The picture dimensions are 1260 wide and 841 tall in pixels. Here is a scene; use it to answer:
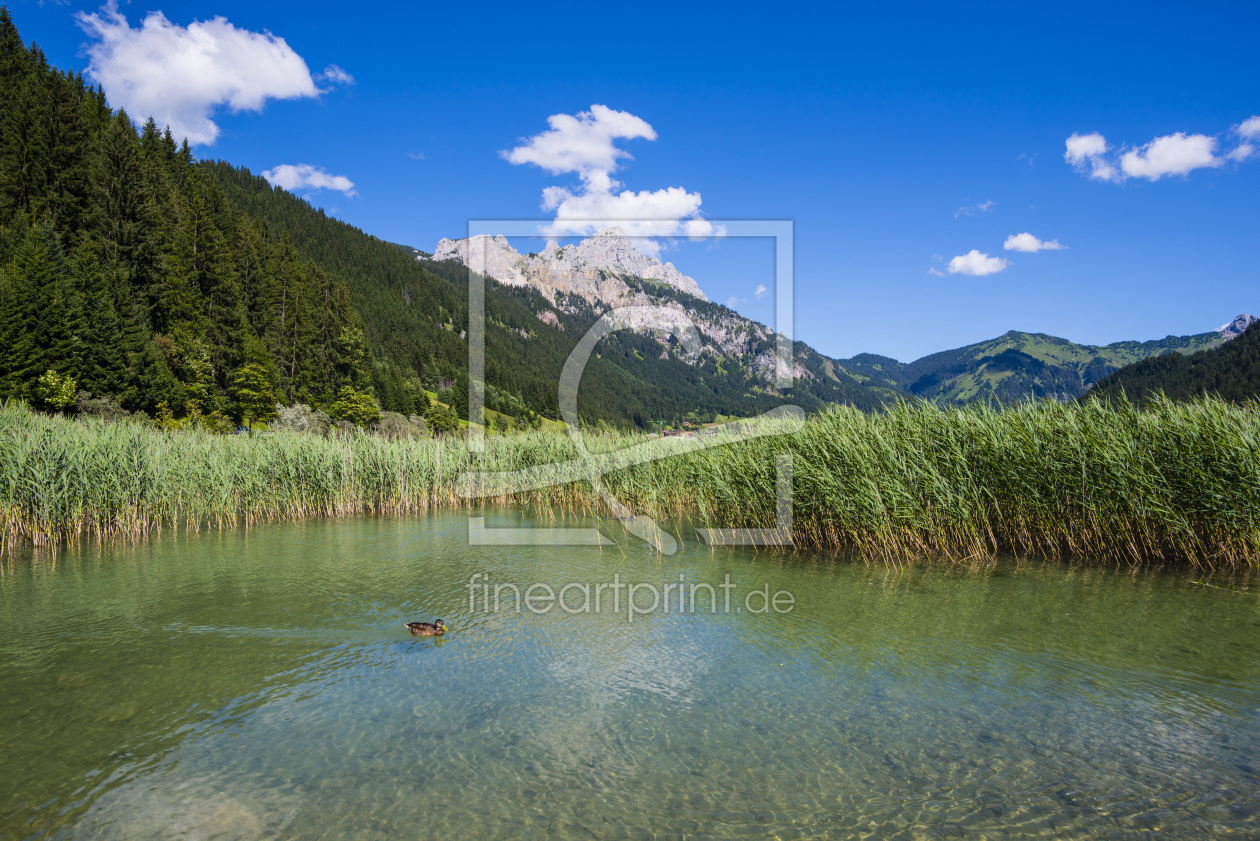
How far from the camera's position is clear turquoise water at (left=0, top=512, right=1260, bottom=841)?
4961mm

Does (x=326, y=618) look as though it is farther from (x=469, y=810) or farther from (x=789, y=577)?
(x=789, y=577)

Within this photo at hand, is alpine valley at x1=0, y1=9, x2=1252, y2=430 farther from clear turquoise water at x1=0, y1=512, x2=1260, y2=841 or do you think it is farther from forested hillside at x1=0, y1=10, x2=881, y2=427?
clear turquoise water at x1=0, y1=512, x2=1260, y2=841

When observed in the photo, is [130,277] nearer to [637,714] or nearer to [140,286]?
[140,286]

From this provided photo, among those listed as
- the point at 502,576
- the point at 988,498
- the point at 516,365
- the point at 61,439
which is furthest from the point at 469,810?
the point at 516,365

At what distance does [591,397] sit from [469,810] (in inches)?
5415

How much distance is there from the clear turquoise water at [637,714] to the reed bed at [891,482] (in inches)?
53.5

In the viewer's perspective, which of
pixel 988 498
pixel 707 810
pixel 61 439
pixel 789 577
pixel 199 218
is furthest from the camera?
pixel 199 218

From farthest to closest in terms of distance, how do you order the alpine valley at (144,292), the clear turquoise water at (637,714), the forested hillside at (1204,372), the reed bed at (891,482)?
the forested hillside at (1204,372) < the alpine valley at (144,292) < the reed bed at (891,482) < the clear turquoise water at (637,714)

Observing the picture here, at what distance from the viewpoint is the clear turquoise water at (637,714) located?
195 inches

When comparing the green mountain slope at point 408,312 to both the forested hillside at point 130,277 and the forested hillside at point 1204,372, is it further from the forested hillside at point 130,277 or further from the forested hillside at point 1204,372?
the forested hillside at point 1204,372

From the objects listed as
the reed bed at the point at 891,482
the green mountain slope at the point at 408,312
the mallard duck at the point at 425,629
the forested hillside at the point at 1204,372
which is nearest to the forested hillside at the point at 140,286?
the reed bed at the point at 891,482

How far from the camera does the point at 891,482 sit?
13.2 m

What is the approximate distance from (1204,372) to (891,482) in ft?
512

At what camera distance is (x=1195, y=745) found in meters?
5.75
